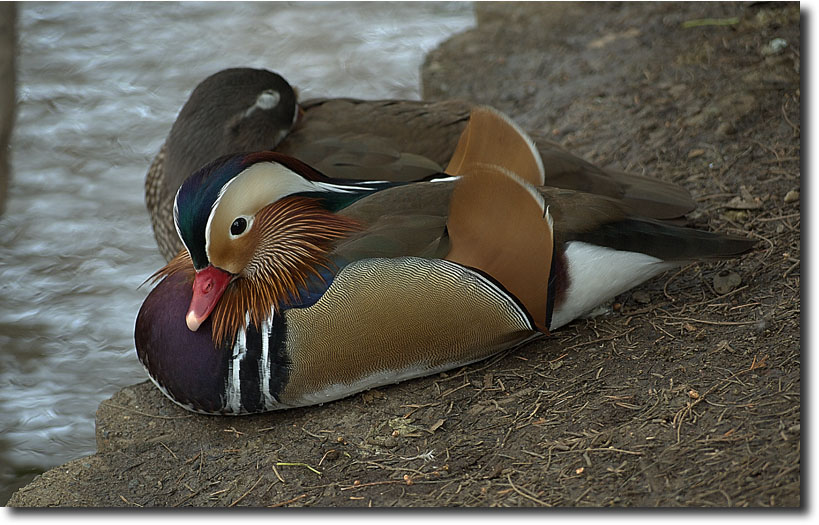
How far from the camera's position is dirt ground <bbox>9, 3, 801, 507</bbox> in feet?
8.43

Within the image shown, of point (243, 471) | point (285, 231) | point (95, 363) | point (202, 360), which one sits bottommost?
point (95, 363)

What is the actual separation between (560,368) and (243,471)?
44.4 inches

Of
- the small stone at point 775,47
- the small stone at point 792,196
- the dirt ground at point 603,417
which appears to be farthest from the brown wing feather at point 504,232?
the small stone at point 775,47

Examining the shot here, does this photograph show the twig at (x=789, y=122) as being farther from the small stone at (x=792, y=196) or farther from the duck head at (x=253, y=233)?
the duck head at (x=253, y=233)

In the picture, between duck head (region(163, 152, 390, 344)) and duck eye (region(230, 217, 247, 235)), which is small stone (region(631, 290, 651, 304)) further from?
duck eye (region(230, 217, 247, 235))

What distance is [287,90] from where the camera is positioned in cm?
404

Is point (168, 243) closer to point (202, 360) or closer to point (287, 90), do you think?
point (287, 90)

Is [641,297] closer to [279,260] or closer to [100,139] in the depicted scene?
[279,260]

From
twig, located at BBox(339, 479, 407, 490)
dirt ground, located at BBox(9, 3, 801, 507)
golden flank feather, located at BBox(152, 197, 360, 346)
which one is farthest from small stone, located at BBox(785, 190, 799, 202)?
twig, located at BBox(339, 479, 407, 490)

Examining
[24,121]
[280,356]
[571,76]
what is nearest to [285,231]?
[280,356]

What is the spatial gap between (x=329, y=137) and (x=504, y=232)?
3.62 ft

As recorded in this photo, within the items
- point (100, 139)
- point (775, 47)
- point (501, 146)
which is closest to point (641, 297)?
point (501, 146)

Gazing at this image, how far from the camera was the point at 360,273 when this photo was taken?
9.93 feet

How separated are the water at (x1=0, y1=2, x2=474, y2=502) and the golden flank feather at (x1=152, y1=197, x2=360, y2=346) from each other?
100 centimetres
